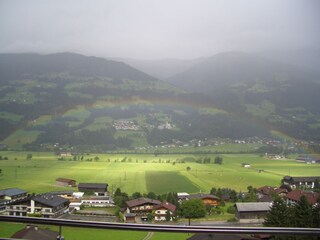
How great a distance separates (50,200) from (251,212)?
4590 mm

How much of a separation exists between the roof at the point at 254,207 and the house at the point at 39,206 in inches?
153

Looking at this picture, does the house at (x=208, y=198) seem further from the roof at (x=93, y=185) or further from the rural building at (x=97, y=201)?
the roof at (x=93, y=185)

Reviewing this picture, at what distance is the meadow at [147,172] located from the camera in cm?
895

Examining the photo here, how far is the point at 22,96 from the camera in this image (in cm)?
1566

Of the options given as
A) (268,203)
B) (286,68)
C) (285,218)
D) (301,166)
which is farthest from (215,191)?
(286,68)

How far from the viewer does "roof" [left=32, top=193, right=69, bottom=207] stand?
7.32 metres

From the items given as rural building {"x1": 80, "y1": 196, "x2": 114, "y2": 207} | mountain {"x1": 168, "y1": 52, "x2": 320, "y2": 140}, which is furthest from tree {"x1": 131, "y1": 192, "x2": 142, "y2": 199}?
mountain {"x1": 168, "y1": 52, "x2": 320, "y2": 140}

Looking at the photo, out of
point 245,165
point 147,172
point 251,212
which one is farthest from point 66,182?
point 245,165

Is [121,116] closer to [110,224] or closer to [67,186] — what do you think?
→ [67,186]

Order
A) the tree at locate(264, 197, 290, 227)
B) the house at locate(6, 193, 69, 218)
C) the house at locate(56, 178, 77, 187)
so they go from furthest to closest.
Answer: the house at locate(56, 178, 77, 187), the house at locate(6, 193, 69, 218), the tree at locate(264, 197, 290, 227)

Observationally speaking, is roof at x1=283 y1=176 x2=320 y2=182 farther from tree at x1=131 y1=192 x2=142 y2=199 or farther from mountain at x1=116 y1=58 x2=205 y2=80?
mountain at x1=116 y1=58 x2=205 y2=80

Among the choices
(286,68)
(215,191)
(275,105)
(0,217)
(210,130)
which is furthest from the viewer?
(286,68)

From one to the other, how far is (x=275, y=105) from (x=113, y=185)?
36.8 feet

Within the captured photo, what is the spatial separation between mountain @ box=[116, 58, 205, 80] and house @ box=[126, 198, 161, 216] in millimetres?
15330
